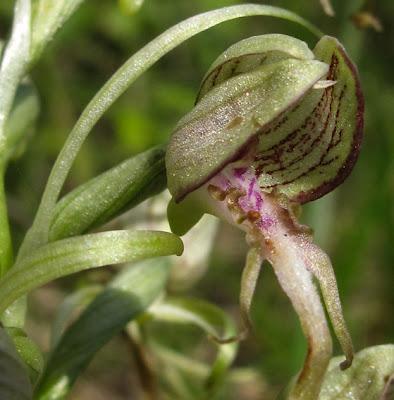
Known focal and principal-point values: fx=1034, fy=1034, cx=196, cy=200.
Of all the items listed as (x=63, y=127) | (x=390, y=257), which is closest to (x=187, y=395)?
(x=390, y=257)

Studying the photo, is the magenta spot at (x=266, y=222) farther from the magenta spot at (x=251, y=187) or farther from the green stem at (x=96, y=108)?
the green stem at (x=96, y=108)

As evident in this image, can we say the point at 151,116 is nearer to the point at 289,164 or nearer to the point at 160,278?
the point at 160,278

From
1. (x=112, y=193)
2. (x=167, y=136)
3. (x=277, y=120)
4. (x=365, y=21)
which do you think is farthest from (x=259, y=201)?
(x=167, y=136)

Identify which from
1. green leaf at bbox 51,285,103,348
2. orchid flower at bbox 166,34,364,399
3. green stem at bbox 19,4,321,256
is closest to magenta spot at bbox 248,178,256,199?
orchid flower at bbox 166,34,364,399

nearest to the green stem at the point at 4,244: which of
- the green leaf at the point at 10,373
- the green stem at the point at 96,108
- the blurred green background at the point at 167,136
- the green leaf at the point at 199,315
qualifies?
the green stem at the point at 96,108

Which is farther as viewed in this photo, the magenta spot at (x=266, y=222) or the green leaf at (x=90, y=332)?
the green leaf at (x=90, y=332)

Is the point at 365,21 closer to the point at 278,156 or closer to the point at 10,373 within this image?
the point at 278,156
